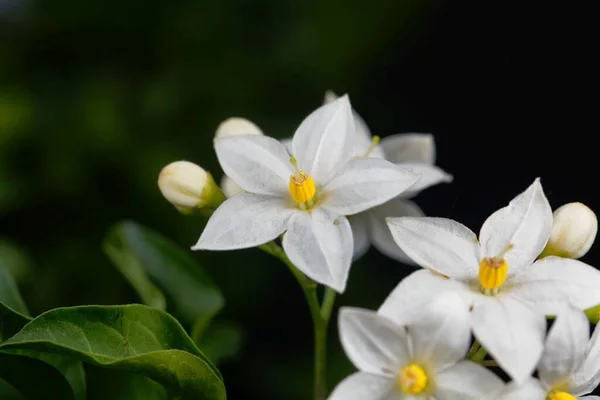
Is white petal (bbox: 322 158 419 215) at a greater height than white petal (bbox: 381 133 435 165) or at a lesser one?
greater

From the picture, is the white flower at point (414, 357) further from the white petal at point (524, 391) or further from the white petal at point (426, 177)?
the white petal at point (426, 177)

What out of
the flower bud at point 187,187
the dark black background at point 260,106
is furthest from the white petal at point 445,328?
the dark black background at point 260,106

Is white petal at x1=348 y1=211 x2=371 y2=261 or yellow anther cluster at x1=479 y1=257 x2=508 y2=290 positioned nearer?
yellow anther cluster at x1=479 y1=257 x2=508 y2=290

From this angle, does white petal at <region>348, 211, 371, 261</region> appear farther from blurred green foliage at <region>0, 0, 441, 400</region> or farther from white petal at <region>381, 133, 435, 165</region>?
blurred green foliage at <region>0, 0, 441, 400</region>

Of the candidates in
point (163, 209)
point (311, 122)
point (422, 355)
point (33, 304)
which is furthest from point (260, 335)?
point (422, 355)

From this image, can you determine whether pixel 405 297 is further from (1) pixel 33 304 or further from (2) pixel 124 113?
(2) pixel 124 113

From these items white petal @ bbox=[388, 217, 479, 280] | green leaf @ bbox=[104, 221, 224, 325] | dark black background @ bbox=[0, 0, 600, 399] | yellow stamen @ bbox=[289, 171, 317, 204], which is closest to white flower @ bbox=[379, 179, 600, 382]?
white petal @ bbox=[388, 217, 479, 280]

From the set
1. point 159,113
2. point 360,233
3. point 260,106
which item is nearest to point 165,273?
point 360,233
